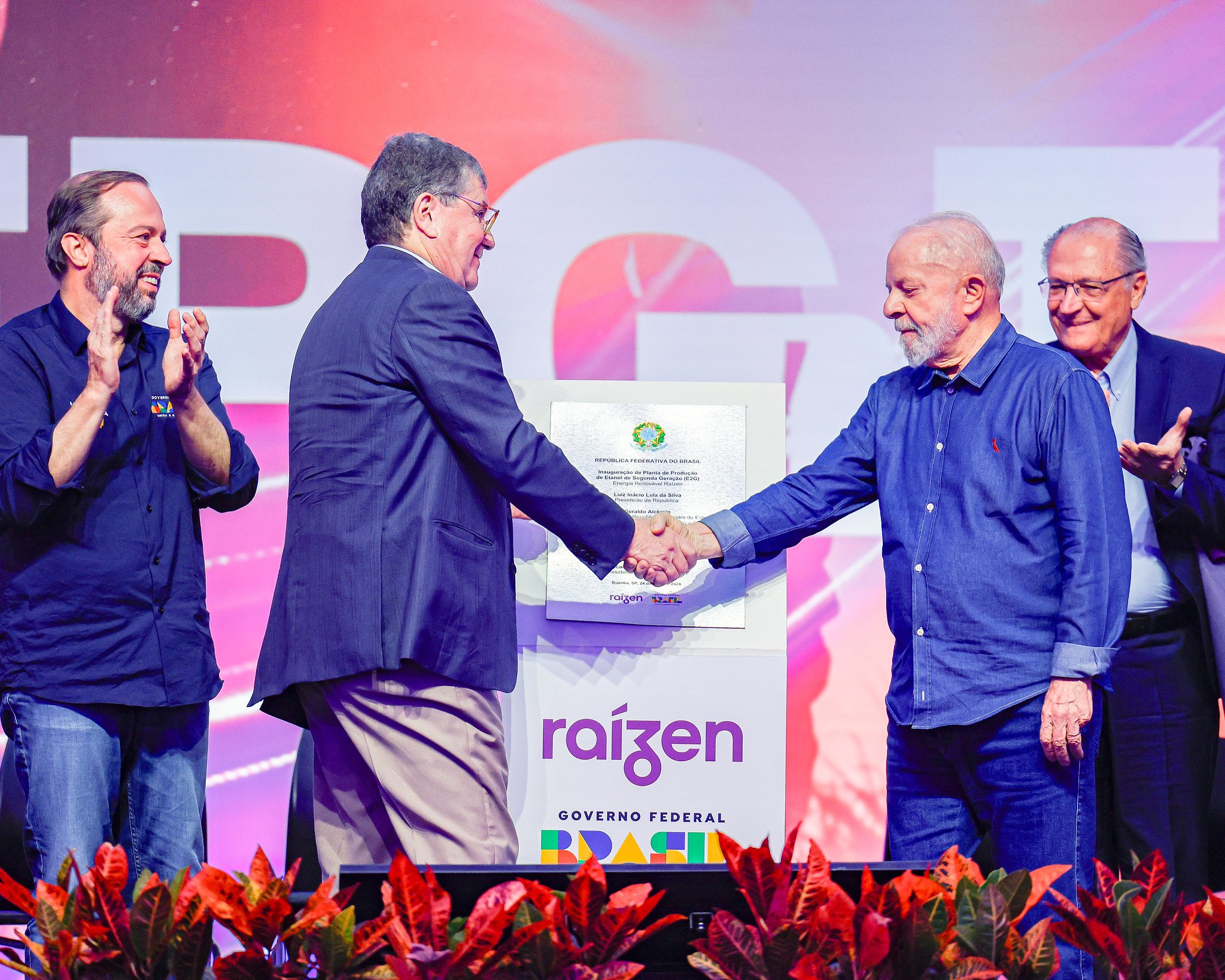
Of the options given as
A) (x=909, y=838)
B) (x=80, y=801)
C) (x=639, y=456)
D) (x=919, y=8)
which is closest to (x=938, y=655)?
(x=909, y=838)

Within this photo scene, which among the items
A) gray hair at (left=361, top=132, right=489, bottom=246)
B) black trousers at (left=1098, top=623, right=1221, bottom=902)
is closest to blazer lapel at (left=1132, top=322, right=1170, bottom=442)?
black trousers at (left=1098, top=623, right=1221, bottom=902)

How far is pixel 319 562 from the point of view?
2.14 m

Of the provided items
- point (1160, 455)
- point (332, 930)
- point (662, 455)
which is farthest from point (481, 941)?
point (1160, 455)

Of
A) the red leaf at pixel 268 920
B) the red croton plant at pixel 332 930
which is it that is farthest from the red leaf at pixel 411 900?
the red leaf at pixel 268 920

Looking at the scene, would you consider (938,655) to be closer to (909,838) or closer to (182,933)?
(909,838)

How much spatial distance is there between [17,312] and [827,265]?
7.87ft

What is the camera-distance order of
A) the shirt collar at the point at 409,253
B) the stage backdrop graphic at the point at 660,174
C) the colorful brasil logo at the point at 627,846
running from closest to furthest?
the shirt collar at the point at 409,253
the colorful brasil logo at the point at 627,846
the stage backdrop graphic at the point at 660,174

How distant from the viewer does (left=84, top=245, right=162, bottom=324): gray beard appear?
2439 millimetres

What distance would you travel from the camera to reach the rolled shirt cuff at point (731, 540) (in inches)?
102

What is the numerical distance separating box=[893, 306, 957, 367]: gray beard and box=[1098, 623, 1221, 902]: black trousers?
34.6 inches

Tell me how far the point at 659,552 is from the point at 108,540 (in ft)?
3.65

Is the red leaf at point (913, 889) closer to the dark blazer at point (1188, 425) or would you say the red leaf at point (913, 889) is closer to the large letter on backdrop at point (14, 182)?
the dark blazer at point (1188, 425)

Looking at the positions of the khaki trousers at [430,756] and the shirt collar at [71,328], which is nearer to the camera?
the khaki trousers at [430,756]

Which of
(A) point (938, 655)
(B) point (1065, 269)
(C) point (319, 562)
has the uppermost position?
(B) point (1065, 269)
